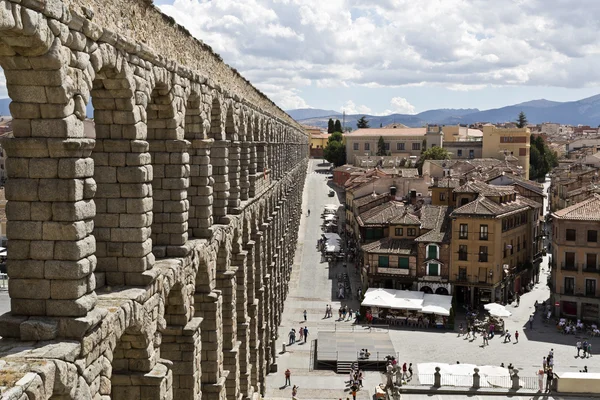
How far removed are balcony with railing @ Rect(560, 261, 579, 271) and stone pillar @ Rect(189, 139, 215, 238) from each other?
49421mm

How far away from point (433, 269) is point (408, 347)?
1396cm

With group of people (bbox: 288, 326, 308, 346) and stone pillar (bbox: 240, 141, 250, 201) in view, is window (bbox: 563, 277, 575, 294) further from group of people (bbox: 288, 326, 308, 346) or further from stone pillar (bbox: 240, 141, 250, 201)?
stone pillar (bbox: 240, 141, 250, 201)

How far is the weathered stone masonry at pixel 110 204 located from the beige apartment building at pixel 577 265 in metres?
45.7

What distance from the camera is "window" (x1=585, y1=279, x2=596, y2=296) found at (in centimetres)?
6316

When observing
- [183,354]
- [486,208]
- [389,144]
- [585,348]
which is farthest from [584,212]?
[389,144]

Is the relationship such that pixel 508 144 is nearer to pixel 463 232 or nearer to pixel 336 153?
pixel 336 153

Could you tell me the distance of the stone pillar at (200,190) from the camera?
22.2m

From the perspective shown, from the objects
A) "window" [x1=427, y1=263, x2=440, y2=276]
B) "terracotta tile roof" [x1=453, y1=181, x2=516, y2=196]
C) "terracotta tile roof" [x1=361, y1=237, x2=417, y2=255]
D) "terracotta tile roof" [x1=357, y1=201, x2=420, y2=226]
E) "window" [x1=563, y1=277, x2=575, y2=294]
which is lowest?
"window" [x1=563, y1=277, x2=575, y2=294]

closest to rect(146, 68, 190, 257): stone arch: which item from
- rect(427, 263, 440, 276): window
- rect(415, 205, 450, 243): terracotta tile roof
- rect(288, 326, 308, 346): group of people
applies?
rect(288, 326, 308, 346): group of people

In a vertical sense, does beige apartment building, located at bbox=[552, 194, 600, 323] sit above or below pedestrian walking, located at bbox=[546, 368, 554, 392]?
above

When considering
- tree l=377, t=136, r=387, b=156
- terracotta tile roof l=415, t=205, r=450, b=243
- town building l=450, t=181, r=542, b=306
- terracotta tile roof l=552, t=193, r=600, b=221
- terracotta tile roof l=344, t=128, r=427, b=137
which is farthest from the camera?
terracotta tile roof l=344, t=128, r=427, b=137

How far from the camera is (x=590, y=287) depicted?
208 feet

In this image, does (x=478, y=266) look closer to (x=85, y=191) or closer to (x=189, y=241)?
(x=189, y=241)

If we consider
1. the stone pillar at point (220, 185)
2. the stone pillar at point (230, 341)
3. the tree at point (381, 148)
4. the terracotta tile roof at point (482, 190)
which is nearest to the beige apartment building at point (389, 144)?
the tree at point (381, 148)
